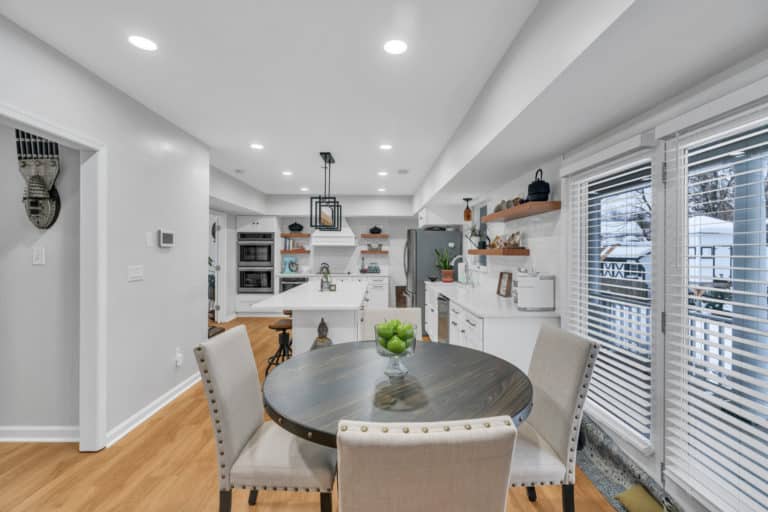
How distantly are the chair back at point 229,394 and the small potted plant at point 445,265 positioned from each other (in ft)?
12.9

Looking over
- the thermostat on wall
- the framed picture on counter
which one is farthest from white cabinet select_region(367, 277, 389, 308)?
the thermostat on wall

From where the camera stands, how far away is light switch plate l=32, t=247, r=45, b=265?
2.39m

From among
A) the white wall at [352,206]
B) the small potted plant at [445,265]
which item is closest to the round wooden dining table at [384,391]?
the small potted plant at [445,265]

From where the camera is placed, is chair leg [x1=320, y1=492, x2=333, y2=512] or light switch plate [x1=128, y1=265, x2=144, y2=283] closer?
chair leg [x1=320, y1=492, x2=333, y2=512]

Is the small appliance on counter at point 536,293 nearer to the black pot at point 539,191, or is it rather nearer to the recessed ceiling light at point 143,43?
the black pot at point 539,191

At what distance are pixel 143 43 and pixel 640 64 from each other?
248 cm

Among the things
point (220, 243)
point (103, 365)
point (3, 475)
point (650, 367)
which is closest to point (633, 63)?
point (650, 367)

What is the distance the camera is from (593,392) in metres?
2.30

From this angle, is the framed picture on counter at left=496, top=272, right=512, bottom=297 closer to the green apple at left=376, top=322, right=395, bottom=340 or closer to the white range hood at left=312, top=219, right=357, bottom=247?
the green apple at left=376, top=322, right=395, bottom=340

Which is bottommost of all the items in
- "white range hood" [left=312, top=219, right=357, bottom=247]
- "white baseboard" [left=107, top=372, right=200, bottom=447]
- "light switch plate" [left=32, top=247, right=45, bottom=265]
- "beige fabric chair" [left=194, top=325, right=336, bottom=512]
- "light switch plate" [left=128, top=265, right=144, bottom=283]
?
"white baseboard" [left=107, top=372, right=200, bottom=447]

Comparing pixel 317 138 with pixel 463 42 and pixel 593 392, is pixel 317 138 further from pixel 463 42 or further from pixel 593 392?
pixel 593 392

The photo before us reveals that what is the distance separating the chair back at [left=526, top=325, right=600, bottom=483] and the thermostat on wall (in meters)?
2.95

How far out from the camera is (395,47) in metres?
1.98

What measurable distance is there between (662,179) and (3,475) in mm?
3978
